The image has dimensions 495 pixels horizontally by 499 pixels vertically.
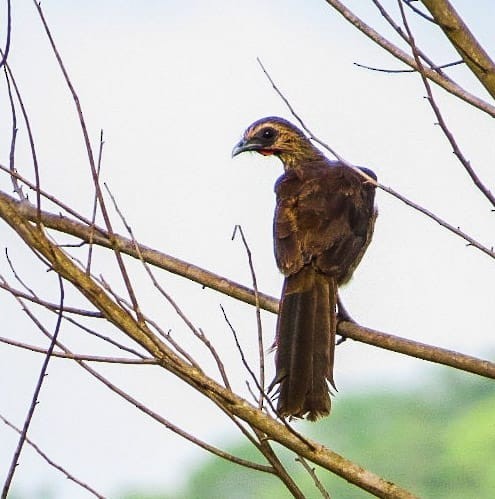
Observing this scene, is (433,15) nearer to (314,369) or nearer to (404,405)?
(314,369)

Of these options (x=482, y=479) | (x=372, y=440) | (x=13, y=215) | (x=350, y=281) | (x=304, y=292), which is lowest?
(x=13, y=215)

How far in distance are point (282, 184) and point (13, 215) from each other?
2784 mm

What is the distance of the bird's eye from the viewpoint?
6.46 meters

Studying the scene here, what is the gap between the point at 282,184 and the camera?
219 inches

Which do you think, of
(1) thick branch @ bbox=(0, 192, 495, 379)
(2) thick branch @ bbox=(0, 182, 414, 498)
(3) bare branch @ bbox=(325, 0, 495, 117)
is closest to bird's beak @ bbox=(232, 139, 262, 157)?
(1) thick branch @ bbox=(0, 192, 495, 379)

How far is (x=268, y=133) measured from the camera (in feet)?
21.2

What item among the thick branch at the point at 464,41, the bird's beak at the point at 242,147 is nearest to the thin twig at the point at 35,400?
the thick branch at the point at 464,41

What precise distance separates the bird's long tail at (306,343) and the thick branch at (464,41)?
1.39m

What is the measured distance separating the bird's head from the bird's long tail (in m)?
1.67

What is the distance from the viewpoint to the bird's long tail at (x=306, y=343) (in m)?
3.94

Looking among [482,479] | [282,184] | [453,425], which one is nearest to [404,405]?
[453,425]

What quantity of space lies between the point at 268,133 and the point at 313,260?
1.70m

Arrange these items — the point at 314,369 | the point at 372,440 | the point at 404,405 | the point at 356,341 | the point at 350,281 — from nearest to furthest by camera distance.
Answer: the point at 314,369
the point at 356,341
the point at 350,281
the point at 372,440
the point at 404,405

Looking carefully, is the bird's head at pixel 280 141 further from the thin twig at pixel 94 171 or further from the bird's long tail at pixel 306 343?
the thin twig at pixel 94 171
